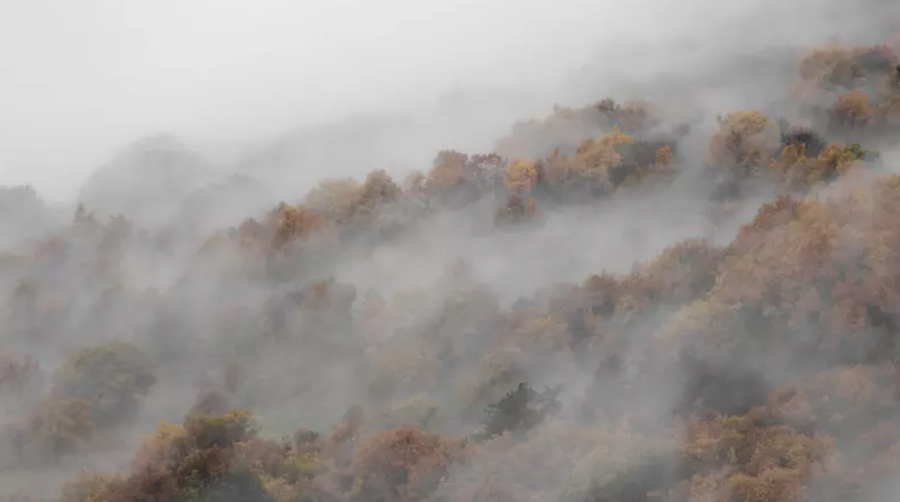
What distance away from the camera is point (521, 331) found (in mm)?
55750

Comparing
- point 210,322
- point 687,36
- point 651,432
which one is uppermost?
point 687,36

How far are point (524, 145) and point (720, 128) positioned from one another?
21747mm

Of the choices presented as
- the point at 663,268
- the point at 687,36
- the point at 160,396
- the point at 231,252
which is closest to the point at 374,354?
the point at 160,396

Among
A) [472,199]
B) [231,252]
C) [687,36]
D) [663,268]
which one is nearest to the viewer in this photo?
[663,268]

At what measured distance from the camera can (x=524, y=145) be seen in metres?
84.6

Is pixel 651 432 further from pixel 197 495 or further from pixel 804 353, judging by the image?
pixel 197 495

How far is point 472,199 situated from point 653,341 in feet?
96.4

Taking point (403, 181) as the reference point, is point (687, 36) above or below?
above

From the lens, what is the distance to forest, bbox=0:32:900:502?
41.3 metres

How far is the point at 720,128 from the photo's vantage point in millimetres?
68312

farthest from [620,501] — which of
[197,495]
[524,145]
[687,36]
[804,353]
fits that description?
[687,36]

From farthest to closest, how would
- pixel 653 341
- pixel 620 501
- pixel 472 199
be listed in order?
pixel 472 199 < pixel 653 341 < pixel 620 501

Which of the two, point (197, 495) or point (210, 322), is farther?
point (210, 322)

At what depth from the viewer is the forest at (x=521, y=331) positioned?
41.3 metres
